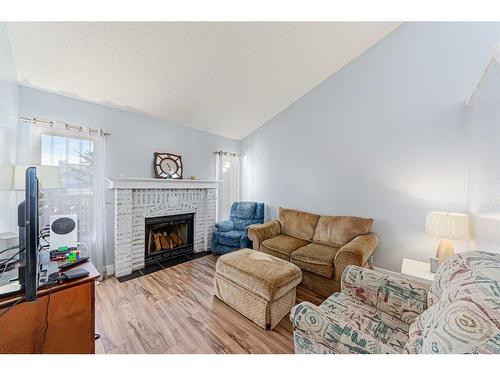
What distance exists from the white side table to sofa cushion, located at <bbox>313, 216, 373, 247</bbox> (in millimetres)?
545

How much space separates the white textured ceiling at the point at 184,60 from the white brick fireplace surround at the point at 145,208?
1.09 metres

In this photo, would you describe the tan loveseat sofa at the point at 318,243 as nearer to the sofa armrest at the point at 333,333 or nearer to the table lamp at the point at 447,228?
the table lamp at the point at 447,228

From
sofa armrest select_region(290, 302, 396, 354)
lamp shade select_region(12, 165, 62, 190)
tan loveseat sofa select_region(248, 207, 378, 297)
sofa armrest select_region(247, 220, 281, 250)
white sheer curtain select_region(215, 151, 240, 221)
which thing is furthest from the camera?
white sheer curtain select_region(215, 151, 240, 221)

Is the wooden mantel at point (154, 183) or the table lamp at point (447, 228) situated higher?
the wooden mantel at point (154, 183)

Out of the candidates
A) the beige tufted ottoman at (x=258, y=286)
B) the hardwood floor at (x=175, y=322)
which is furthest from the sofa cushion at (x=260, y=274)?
the hardwood floor at (x=175, y=322)

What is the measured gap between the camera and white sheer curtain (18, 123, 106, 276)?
215cm

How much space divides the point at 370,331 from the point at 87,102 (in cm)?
363

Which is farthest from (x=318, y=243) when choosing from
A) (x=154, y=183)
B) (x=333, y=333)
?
(x=154, y=183)

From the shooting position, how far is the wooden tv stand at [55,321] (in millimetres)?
982

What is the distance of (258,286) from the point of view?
172cm

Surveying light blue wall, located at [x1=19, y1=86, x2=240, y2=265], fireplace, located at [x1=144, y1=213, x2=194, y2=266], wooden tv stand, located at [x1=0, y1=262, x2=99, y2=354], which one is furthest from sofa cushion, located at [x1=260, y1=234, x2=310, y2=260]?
wooden tv stand, located at [x1=0, y1=262, x2=99, y2=354]

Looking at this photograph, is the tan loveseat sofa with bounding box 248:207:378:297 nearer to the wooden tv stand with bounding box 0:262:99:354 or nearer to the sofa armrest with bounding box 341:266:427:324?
the sofa armrest with bounding box 341:266:427:324

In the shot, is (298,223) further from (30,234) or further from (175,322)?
(30,234)
